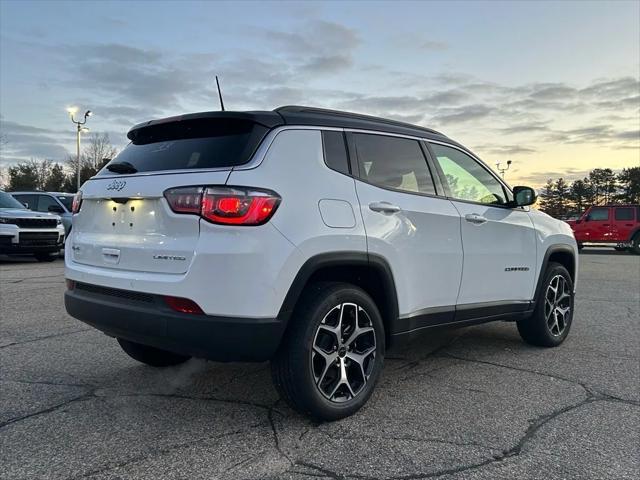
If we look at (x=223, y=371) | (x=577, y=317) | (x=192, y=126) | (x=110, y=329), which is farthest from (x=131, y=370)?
(x=577, y=317)

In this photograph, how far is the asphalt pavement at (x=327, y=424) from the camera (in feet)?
8.85

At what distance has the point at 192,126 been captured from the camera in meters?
3.30

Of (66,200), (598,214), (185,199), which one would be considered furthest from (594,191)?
(185,199)

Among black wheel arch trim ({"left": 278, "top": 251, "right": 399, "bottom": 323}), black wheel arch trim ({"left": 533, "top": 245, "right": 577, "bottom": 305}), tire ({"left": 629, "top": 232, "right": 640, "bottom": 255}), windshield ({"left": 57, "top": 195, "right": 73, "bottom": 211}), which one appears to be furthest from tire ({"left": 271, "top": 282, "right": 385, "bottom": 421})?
tire ({"left": 629, "top": 232, "right": 640, "bottom": 255})

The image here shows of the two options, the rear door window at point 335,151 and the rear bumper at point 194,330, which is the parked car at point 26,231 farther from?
the rear door window at point 335,151

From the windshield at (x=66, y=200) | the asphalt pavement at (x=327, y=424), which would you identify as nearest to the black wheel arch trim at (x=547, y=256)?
the asphalt pavement at (x=327, y=424)

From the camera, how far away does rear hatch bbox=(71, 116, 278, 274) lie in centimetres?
290

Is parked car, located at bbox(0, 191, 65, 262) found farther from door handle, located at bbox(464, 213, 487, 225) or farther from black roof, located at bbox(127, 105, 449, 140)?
door handle, located at bbox(464, 213, 487, 225)

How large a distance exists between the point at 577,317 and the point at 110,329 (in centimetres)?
574

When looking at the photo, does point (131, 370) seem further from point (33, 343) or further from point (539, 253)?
point (539, 253)

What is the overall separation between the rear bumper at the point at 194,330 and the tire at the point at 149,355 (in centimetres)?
107

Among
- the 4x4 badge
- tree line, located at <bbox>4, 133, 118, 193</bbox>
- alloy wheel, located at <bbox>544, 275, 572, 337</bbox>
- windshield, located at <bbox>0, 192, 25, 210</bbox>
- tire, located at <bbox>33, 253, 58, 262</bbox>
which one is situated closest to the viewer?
the 4x4 badge

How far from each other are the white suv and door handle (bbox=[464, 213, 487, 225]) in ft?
0.05

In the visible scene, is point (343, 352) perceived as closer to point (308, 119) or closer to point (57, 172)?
point (308, 119)
